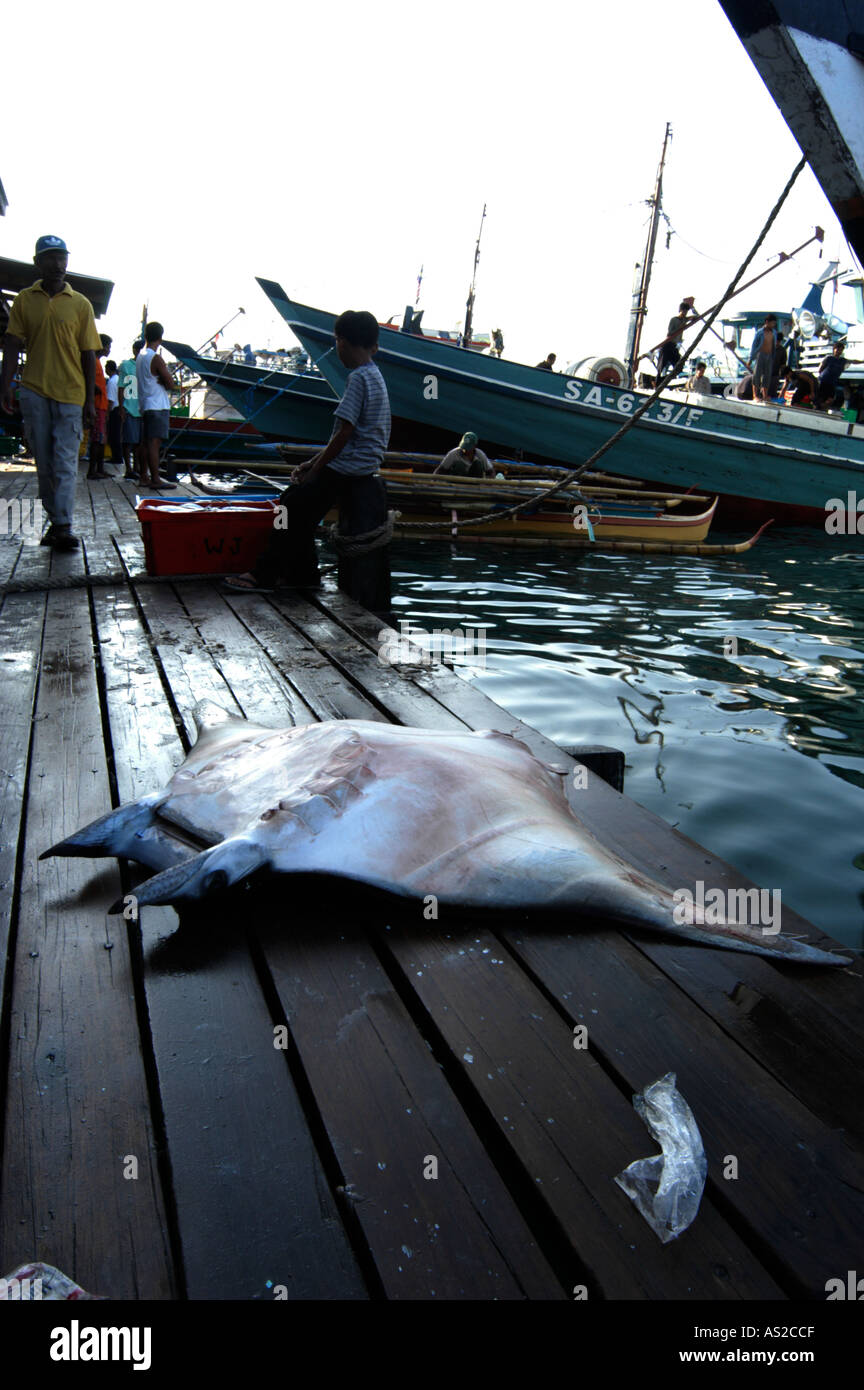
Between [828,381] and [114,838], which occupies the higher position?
[828,381]

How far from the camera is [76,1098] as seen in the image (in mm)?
1534

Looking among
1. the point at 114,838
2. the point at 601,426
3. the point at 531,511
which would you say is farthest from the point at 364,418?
the point at 601,426

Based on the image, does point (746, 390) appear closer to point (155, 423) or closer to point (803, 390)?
point (803, 390)

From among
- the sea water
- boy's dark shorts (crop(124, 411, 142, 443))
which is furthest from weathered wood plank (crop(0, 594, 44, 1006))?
boy's dark shorts (crop(124, 411, 142, 443))

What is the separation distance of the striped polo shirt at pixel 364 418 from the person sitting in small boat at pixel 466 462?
19.7 feet

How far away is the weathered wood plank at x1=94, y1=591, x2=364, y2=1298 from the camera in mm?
1250

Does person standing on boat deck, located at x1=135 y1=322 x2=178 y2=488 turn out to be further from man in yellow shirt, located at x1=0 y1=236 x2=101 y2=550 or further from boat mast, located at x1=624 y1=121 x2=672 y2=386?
boat mast, located at x1=624 y1=121 x2=672 y2=386

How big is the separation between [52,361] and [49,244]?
76 cm

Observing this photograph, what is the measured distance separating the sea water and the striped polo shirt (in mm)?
1655

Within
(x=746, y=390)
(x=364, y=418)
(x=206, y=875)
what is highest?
(x=746, y=390)

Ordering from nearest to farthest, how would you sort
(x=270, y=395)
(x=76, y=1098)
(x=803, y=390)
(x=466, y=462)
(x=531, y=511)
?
(x=76, y=1098), (x=531, y=511), (x=466, y=462), (x=270, y=395), (x=803, y=390)

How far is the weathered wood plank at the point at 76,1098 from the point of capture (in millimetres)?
1267
